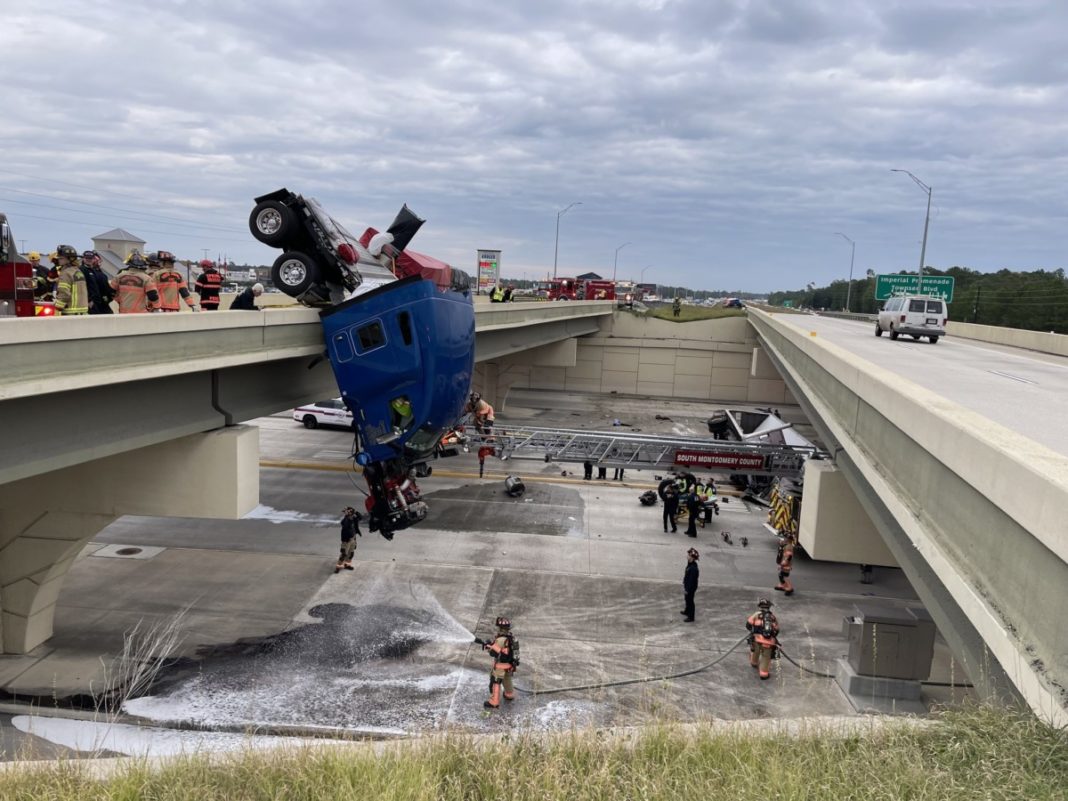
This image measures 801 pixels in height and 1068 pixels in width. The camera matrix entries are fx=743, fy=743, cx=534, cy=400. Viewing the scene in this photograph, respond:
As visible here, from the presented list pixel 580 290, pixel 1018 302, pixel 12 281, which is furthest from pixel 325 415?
pixel 1018 302

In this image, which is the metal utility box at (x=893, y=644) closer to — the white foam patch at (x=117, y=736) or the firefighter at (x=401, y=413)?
the firefighter at (x=401, y=413)

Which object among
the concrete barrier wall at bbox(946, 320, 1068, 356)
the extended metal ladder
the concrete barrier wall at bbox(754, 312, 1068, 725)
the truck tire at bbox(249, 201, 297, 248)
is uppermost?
the truck tire at bbox(249, 201, 297, 248)

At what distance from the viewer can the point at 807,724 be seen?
15.0ft

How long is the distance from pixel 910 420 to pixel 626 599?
29.5ft

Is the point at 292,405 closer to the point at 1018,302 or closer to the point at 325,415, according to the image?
the point at 325,415

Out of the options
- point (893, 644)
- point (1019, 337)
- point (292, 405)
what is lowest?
point (893, 644)

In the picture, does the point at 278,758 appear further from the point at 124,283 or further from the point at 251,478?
the point at 124,283

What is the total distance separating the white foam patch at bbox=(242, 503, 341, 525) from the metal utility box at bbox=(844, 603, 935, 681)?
12494 millimetres

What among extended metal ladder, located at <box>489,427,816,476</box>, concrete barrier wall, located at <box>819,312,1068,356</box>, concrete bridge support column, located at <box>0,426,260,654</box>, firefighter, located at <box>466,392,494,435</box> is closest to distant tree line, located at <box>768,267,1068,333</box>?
concrete barrier wall, located at <box>819,312,1068,356</box>

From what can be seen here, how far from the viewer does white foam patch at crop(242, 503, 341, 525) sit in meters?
18.7

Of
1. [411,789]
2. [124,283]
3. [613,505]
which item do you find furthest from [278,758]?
[613,505]

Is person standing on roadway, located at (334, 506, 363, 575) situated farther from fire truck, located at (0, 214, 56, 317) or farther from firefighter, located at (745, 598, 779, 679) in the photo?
firefighter, located at (745, 598, 779, 679)

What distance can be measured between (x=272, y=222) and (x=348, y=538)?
6319 millimetres

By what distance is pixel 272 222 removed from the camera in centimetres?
1223
